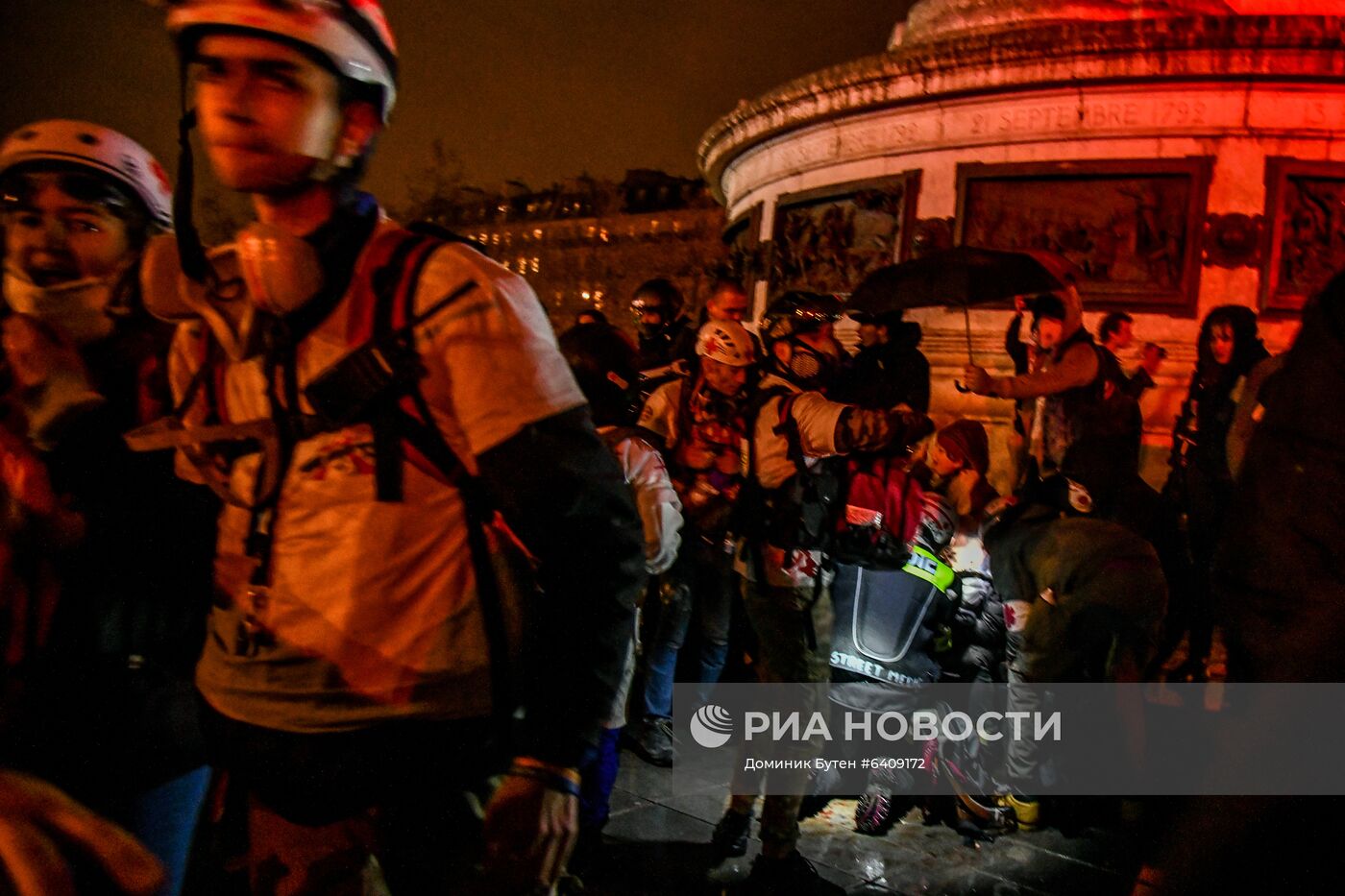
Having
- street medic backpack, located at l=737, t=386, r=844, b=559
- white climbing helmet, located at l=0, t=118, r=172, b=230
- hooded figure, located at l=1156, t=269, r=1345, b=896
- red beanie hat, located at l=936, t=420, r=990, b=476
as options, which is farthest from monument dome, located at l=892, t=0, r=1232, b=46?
white climbing helmet, located at l=0, t=118, r=172, b=230

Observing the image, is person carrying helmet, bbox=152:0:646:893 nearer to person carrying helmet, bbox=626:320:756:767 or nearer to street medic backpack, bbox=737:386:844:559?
street medic backpack, bbox=737:386:844:559

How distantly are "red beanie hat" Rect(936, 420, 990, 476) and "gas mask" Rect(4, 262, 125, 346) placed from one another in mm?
3925

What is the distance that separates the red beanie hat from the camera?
17.3 ft

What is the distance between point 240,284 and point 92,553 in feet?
2.74

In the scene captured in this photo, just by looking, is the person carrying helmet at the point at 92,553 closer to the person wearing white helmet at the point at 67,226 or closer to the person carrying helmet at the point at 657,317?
the person wearing white helmet at the point at 67,226

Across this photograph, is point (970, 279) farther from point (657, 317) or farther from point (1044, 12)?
point (1044, 12)

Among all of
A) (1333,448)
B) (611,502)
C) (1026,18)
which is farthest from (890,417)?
(1026,18)

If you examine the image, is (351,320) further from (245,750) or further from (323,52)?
(245,750)

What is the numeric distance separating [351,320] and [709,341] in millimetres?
2862

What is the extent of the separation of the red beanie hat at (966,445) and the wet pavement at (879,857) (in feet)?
5.78

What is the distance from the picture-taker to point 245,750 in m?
1.84

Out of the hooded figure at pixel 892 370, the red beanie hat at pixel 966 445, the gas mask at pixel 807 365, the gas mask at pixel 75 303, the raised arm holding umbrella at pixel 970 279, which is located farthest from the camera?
the hooded figure at pixel 892 370

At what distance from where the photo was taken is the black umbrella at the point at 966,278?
6.03 meters

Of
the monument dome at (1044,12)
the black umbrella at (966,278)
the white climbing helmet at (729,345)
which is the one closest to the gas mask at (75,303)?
the white climbing helmet at (729,345)
